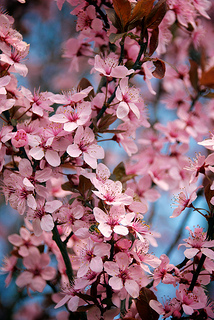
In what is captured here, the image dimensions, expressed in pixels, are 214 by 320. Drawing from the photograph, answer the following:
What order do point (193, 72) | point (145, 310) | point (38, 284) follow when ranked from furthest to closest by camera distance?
point (193, 72)
point (38, 284)
point (145, 310)

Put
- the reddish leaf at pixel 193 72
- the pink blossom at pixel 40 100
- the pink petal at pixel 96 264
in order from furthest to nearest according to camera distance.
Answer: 1. the reddish leaf at pixel 193 72
2. the pink blossom at pixel 40 100
3. the pink petal at pixel 96 264

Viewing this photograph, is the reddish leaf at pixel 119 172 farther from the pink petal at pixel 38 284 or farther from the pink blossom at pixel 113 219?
the pink petal at pixel 38 284

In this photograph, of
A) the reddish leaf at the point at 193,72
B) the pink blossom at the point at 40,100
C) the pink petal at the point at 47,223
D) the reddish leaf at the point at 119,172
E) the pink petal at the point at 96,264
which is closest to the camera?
the pink petal at the point at 96,264

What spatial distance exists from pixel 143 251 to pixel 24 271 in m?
0.58

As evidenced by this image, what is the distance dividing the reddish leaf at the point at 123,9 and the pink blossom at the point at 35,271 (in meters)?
0.83

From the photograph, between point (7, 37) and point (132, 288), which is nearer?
point (132, 288)

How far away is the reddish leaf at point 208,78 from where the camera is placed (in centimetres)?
152

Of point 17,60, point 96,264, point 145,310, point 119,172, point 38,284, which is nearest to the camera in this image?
point 96,264

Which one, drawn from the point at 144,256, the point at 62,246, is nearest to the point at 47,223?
the point at 62,246

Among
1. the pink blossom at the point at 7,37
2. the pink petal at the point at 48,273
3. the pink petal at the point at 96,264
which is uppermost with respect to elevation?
the pink blossom at the point at 7,37

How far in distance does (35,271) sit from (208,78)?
1.05 m

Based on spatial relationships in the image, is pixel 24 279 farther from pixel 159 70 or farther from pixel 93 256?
pixel 159 70

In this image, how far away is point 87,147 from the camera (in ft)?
3.11

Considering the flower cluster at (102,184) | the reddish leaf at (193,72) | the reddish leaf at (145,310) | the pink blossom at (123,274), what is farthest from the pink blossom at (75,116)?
the reddish leaf at (193,72)
